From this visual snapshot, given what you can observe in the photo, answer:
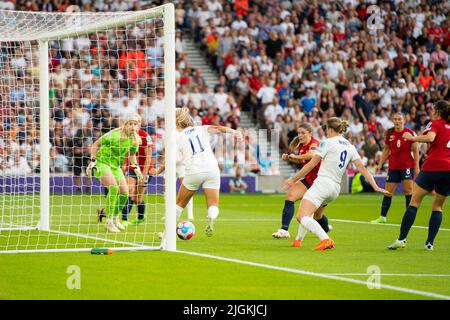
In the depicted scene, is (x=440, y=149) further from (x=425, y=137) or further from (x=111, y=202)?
(x=111, y=202)

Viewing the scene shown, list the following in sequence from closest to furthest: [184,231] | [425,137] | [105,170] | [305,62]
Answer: [425,137] < [184,231] < [105,170] < [305,62]

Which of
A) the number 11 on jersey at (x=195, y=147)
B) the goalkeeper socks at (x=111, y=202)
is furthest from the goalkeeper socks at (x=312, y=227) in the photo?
the goalkeeper socks at (x=111, y=202)

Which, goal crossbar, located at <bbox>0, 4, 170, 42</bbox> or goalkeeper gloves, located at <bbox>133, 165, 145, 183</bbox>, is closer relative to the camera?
goal crossbar, located at <bbox>0, 4, 170, 42</bbox>

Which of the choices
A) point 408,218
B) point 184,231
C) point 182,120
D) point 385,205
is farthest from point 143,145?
point 408,218

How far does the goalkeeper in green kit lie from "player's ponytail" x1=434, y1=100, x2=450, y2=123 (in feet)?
18.6

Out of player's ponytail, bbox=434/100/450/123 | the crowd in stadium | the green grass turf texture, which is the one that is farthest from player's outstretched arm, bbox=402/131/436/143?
the crowd in stadium

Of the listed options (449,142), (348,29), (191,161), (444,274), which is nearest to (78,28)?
(191,161)

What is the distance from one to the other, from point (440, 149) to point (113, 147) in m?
6.23

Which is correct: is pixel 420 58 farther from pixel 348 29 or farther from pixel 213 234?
pixel 213 234

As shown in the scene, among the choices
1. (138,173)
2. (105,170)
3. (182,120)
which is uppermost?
(182,120)

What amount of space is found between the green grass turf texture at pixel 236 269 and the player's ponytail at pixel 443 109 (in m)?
1.91

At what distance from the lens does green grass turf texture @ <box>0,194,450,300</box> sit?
9352 mm

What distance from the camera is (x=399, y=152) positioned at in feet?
67.4

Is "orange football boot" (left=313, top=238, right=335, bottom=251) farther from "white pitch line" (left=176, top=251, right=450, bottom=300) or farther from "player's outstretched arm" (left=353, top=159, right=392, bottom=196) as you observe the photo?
"white pitch line" (left=176, top=251, right=450, bottom=300)
